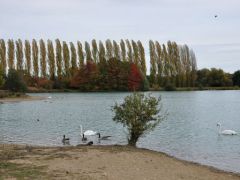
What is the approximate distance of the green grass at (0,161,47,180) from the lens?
33.6 feet

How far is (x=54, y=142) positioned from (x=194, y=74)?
301 ft

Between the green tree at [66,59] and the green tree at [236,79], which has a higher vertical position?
the green tree at [66,59]

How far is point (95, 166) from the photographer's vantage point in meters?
12.1

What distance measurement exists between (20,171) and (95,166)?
228 cm

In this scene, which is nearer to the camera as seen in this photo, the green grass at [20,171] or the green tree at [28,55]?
the green grass at [20,171]

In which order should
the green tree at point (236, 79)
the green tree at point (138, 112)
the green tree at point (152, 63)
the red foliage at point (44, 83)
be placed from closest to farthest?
the green tree at point (138, 112)
the red foliage at point (44, 83)
the green tree at point (152, 63)
the green tree at point (236, 79)

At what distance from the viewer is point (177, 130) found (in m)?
26.8

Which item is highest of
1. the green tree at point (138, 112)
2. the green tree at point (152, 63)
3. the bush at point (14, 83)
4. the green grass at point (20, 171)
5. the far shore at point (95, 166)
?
the green tree at point (152, 63)

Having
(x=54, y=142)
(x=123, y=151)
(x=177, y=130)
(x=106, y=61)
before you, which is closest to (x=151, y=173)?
(x=123, y=151)

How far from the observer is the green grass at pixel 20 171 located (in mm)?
10227

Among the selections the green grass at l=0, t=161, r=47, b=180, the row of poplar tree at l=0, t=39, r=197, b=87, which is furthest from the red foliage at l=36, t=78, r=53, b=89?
the green grass at l=0, t=161, r=47, b=180

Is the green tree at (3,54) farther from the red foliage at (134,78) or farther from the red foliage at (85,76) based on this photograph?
the red foliage at (134,78)

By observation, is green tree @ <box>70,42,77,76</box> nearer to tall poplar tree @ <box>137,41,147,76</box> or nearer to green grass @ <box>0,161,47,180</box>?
tall poplar tree @ <box>137,41,147,76</box>

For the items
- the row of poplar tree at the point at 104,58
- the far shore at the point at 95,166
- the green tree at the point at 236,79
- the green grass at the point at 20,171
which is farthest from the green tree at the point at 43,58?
the green grass at the point at 20,171
